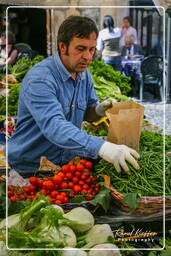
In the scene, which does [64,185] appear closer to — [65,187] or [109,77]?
[65,187]

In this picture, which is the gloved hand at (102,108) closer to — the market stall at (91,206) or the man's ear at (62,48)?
the market stall at (91,206)

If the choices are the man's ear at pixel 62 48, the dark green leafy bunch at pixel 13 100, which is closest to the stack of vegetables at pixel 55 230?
the man's ear at pixel 62 48

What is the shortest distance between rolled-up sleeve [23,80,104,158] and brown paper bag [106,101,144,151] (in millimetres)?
101

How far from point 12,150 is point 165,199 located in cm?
111

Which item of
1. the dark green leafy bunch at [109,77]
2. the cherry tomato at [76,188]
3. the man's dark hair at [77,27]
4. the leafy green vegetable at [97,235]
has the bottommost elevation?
the leafy green vegetable at [97,235]

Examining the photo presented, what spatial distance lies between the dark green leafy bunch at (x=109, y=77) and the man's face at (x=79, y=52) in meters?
2.50

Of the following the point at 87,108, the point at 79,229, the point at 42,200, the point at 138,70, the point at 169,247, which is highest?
the point at 138,70

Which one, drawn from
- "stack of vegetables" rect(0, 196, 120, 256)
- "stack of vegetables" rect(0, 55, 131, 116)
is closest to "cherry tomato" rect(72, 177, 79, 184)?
"stack of vegetables" rect(0, 196, 120, 256)

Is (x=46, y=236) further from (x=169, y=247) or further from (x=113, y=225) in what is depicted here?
(x=169, y=247)

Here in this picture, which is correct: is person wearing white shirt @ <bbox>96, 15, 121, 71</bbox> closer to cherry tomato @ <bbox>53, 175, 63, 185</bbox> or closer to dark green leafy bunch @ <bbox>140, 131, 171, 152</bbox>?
dark green leafy bunch @ <bbox>140, 131, 171, 152</bbox>

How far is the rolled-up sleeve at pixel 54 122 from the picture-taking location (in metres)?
2.22

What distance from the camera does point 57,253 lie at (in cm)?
176

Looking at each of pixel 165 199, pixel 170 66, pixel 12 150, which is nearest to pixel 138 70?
pixel 12 150

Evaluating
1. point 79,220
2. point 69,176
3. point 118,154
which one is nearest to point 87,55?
point 118,154
